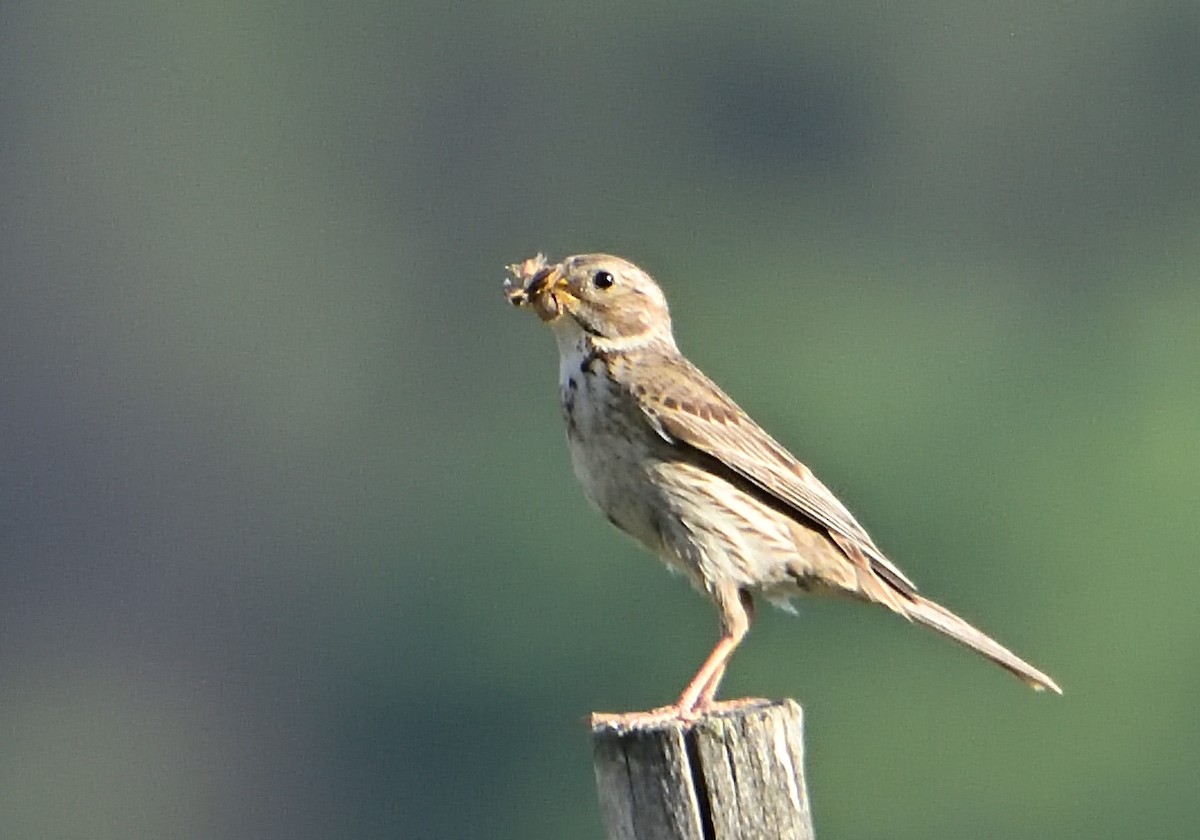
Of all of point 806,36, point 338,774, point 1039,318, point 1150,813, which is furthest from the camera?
point 806,36

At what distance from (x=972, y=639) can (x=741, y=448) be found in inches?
38.8

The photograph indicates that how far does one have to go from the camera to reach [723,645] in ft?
34.2

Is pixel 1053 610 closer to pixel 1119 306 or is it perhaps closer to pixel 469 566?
pixel 469 566

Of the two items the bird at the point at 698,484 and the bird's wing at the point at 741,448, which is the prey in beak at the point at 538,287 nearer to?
the bird at the point at 698,484

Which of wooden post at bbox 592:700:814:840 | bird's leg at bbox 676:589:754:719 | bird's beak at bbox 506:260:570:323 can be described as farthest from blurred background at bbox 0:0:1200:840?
wooden post at bbox 592:700:814:840

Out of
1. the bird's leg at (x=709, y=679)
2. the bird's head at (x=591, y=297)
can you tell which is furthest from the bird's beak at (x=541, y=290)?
the bird's leg at (x=709, y=679)

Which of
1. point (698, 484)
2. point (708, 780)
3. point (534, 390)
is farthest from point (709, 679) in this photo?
point (534, 390)

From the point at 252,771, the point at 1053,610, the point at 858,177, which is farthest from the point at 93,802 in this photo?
the point at 858,177

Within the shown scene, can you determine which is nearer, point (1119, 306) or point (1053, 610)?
point (1053, 610)

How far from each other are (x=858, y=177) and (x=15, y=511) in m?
21.5

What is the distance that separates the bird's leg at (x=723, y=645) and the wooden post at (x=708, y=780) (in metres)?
1.05

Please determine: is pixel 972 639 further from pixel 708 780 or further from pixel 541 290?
pixel 708 780

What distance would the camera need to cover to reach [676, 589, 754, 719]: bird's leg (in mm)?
9828

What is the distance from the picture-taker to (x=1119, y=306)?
184ft
